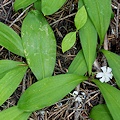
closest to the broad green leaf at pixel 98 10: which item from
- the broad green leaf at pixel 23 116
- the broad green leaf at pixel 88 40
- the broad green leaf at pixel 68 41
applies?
the broad green leaf at pixel 88 40

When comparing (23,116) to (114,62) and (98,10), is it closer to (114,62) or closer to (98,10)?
(114,62)

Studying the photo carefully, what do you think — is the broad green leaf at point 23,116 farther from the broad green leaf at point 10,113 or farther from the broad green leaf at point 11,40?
the broad green leaf at point 11,40

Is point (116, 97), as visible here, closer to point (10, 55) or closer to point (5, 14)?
point (10, 55)

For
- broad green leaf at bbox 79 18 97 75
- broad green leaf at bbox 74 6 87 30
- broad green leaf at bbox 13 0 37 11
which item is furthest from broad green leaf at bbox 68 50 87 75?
broad green leaf at bbox 13 0 37 11

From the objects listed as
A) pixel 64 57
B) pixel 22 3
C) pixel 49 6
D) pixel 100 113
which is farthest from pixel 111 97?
pixel 22 3

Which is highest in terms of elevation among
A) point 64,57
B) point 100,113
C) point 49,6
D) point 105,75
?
point 49,6

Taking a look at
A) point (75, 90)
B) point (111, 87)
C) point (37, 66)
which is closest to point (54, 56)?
point (37, 66)
